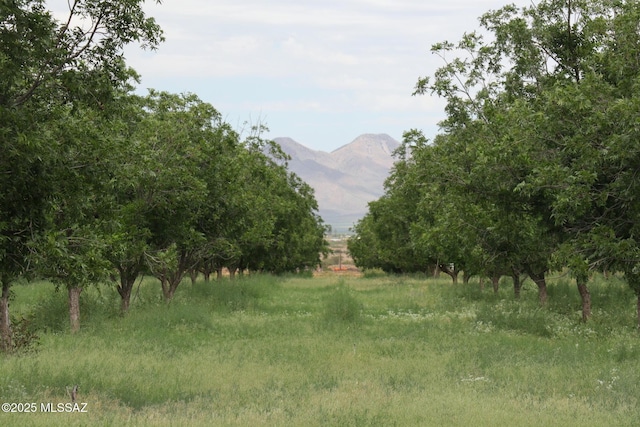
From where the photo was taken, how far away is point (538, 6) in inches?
822

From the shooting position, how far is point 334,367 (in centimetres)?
1686

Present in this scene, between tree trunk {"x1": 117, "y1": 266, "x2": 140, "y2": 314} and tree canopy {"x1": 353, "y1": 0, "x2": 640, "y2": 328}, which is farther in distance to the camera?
tree trunk {"x1": 117, "y1": 266, "x2": 140, "y2": 314}

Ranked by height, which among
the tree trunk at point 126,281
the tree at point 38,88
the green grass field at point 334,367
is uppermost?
the tree at point 38,88

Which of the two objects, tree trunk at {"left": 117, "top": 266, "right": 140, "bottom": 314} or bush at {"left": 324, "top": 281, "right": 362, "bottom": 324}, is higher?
tree trunk at {"left": 117, "top": 266, "right": 140, "bottom": 314}

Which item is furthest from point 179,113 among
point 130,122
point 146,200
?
point 146,200

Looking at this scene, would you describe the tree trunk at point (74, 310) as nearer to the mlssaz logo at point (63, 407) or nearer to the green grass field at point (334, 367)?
the green grass field at point (334, 367)

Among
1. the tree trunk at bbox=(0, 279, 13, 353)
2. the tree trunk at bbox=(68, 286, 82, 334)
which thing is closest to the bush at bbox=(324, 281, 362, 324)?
the tree trunk at bbox=(68, 286, 82, 334)

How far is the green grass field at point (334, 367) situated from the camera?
11.1 m

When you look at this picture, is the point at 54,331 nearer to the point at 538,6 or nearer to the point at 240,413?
the point at 240,413

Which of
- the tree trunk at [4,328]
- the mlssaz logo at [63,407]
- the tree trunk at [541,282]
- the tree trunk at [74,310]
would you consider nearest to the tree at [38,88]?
the mlssaz logo at [63,407]

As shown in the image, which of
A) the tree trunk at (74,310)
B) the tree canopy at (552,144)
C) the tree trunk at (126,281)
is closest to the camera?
the tree canopy at (552,144)

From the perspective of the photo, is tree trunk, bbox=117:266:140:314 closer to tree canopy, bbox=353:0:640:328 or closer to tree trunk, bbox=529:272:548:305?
tree canopy, bbox=353:0:640:328

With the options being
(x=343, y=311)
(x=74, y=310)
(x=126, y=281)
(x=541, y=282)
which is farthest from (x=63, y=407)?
(x=541, y=282)

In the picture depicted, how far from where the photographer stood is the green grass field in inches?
436
